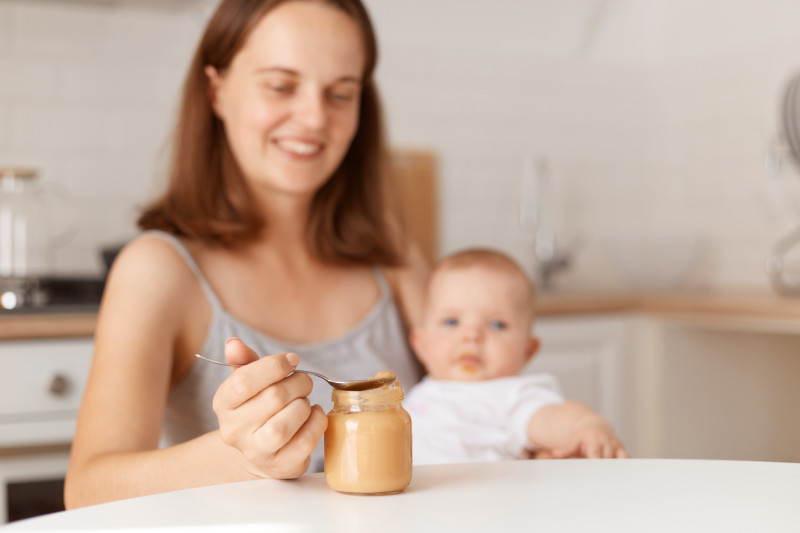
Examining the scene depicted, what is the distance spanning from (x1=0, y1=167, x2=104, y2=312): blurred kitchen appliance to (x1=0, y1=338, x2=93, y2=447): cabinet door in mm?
100

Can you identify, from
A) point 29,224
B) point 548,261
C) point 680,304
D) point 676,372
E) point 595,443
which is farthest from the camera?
point 548,261

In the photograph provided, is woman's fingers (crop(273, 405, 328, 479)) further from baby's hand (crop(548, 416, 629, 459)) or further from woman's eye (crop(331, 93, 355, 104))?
woman's eye (crop(331, 93, 355, 104))

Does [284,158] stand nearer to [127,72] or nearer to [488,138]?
[127,72]

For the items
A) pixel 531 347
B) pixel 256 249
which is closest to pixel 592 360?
pixel 531 347

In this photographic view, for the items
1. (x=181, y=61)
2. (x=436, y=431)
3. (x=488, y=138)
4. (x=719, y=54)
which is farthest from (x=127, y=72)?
(x=719, y=54)

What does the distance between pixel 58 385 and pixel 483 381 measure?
865 mm

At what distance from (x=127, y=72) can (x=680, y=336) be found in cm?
172

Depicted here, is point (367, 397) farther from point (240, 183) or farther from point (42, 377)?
point (42, 377)

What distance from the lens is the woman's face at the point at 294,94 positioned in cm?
138

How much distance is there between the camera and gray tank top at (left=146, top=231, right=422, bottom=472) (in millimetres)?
1339

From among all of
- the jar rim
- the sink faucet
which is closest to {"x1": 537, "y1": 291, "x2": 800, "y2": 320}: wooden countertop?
the sink faucet

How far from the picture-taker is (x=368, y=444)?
0.69 metres

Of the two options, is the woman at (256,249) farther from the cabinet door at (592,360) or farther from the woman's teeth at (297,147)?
the cabinet door at (592,360)

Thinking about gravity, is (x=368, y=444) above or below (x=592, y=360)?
above
